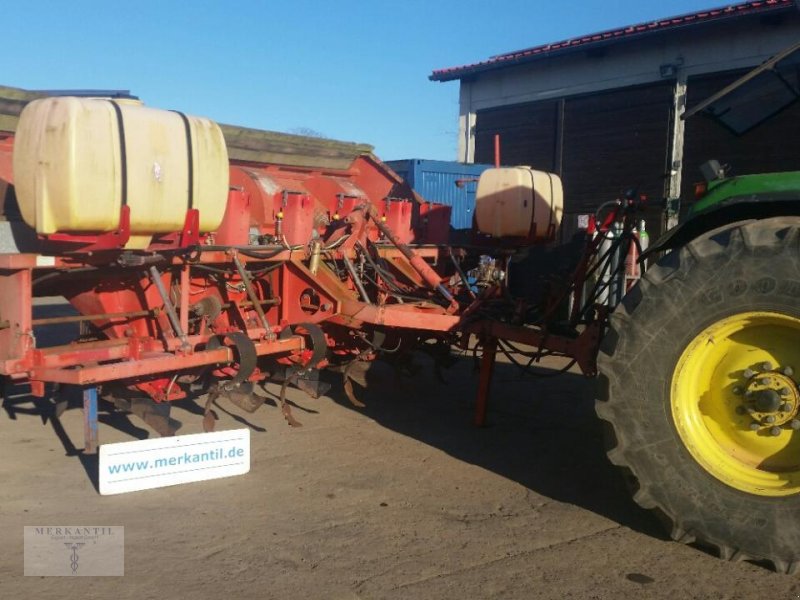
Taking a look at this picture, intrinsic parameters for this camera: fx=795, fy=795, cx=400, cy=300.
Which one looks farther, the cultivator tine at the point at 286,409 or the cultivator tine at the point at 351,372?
the cultivator tine at the point at 351,372

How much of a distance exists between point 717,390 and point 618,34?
11552 millimetres

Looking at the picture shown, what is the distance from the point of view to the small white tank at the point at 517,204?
19.7ft

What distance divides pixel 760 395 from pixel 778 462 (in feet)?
0.91

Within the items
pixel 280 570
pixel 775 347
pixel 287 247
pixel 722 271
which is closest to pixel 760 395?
pixel 775 347

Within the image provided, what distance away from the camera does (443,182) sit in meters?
12.5

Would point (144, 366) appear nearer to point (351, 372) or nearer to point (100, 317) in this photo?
point (100, 317)

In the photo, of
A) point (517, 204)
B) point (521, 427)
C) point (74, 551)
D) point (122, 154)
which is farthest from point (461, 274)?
point (74, 551)

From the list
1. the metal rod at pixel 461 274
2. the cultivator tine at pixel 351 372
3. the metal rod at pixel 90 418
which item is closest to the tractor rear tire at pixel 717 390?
the metal rod at pixel 461 274

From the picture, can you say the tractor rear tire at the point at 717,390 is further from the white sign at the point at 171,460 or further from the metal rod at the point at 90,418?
the metal rod at the point at 90,418

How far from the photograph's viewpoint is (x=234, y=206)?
5.12m

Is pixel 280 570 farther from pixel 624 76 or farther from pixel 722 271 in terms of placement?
pixel 624 76

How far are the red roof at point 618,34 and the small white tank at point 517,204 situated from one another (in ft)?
19.3

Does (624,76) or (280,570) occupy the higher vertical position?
(624,76)

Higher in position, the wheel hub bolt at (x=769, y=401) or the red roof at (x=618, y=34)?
the red roof at (x=618, y=34)
